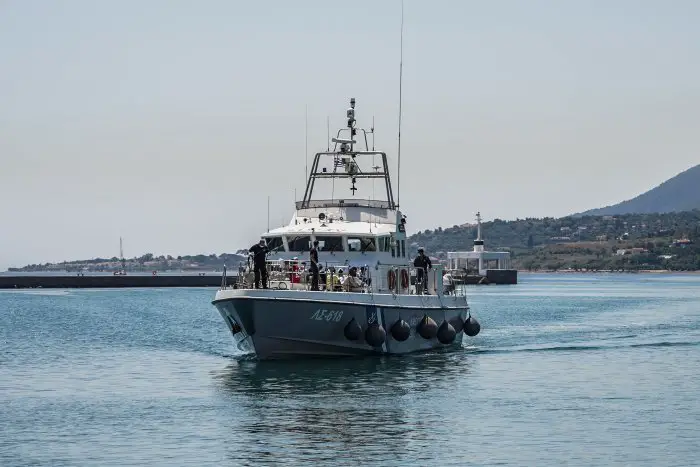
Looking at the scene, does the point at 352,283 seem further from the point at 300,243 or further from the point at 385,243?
the point at 385,243

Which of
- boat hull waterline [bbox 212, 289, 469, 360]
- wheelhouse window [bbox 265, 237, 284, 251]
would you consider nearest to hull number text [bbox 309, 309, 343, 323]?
boat hull waterline [bbox 212, 289, 469, 360]

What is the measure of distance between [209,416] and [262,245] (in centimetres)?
996

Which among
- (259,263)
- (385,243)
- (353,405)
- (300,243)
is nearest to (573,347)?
(385,243)

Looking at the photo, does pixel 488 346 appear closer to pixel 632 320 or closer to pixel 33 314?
pixel 632 320

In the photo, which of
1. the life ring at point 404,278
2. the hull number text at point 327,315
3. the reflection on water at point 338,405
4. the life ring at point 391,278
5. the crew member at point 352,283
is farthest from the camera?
the life ring at point 404,278

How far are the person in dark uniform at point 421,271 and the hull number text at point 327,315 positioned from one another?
6.13m

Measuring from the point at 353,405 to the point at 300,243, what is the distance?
1125 cm

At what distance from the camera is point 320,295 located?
4103cm

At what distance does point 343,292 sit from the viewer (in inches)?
1638

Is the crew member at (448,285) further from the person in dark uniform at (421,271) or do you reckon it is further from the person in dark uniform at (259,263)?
the person in dark uniform at (259,263)

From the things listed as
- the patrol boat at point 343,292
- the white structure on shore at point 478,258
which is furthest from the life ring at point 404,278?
the white structure on shore at point 478,258

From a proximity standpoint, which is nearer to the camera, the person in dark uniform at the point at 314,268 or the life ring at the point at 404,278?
the person in dark uniform at the point at 314,268

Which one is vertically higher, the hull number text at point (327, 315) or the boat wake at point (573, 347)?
the hull number text at point (327, 315)

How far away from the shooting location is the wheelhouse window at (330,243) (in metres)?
44.6
